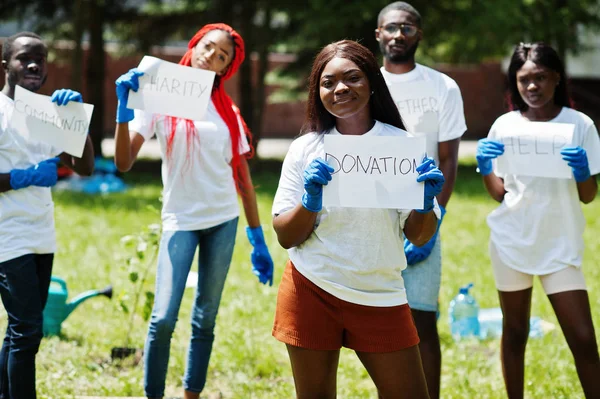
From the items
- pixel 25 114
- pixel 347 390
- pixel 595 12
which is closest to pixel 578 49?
pixel 595 12

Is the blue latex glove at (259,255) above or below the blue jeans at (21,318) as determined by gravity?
above

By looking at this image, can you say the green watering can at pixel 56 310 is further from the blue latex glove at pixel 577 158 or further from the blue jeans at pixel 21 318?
the blue latex glove at pixel 577 158

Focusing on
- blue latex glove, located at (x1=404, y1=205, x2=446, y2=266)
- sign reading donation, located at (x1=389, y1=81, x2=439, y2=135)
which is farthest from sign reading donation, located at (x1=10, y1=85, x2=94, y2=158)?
blue latex glove, located at (x1=404, y1=205, x2=446, y2=266)

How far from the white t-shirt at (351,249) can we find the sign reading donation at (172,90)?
1.12 meters

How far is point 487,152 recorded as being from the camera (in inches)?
148

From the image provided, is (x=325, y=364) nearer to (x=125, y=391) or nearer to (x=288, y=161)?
(x=288, y=161)

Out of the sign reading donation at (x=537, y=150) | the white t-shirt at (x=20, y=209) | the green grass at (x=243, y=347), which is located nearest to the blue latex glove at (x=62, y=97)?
the white t-shirt at (x=20, y=209)

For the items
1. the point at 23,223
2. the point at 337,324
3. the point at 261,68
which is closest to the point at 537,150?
the point at 337,324

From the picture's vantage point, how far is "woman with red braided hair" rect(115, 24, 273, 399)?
372cm

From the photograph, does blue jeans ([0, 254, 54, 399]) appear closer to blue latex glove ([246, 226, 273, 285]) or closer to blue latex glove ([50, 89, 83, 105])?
blue latex glove ([50, 89, 83, 105])

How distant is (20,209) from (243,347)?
1.99 m

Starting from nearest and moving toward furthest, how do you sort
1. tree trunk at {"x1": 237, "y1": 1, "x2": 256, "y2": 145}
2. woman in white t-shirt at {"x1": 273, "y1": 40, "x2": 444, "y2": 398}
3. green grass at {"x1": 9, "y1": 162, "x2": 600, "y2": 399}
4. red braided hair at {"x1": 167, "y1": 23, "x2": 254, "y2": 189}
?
1. woman in white t-shirt at {"x1": 273, "y1": 40, "x2": 444, "y2": 398}
2. red braided hair at {"x1": 167, "y1": 23, "x2": 254, "y2": 189}
3. green grass at {"x1": 9, "y1": 162, "x2": 600, "y2": 399}
4. tree trunk at {"x1": 237, "y1": 1, "x2": 256, "y2": 145}

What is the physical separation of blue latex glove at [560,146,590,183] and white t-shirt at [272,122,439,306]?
1041 mm

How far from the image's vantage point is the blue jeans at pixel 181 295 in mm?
3693
